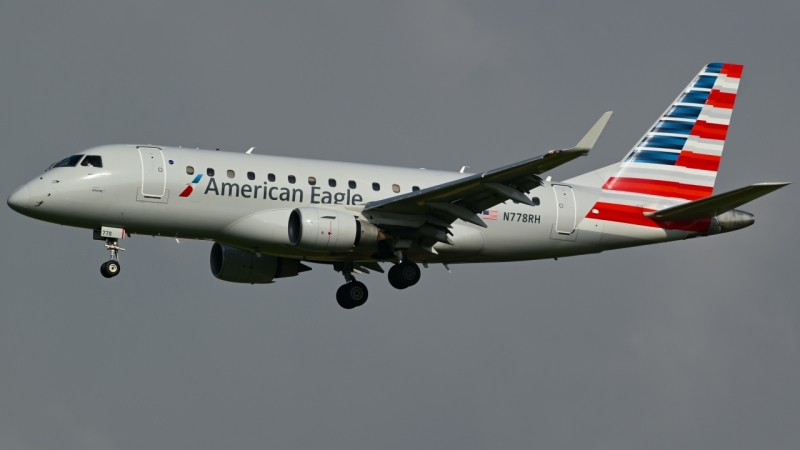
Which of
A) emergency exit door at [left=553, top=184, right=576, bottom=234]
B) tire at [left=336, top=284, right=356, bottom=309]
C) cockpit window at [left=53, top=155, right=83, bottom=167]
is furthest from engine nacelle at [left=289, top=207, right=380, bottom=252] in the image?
emergency exit door at [left=553, top=184, right=576, bottom=234]

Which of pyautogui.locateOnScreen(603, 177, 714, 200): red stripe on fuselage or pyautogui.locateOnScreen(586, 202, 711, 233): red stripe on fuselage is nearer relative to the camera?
pyautogui.locateOnScreen(586, 202, 711, 233): red stripe on fuselage

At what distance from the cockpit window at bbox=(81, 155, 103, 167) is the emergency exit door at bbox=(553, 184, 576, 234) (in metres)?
15.0

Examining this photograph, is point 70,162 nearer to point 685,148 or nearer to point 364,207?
point 364,207

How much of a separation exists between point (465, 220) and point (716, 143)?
12.6m

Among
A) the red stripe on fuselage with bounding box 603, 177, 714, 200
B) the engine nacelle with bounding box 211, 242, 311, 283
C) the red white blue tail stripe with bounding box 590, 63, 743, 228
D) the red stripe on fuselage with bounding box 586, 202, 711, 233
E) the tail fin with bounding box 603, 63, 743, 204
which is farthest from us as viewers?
the tail fin with bounding box 603, 63, 743, 204

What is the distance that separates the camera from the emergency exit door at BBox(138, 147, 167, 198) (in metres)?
38.1

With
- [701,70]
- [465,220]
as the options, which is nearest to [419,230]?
[465,220]

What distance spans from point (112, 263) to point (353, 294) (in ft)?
28.6

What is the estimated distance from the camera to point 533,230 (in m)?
42.3

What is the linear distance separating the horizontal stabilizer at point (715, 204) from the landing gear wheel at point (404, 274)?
8.70 m

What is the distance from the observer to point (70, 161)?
38.5 metres

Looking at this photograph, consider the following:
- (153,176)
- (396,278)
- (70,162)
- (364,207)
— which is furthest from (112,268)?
(396,278)

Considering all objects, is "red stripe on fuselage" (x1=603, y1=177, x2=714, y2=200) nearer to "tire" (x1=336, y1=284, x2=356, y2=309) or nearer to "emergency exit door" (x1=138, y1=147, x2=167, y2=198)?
"tire" (x1=336, y1=284, x2=356, y2=309)

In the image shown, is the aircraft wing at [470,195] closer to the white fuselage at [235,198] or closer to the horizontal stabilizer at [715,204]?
the white fuselage at [235,198]
